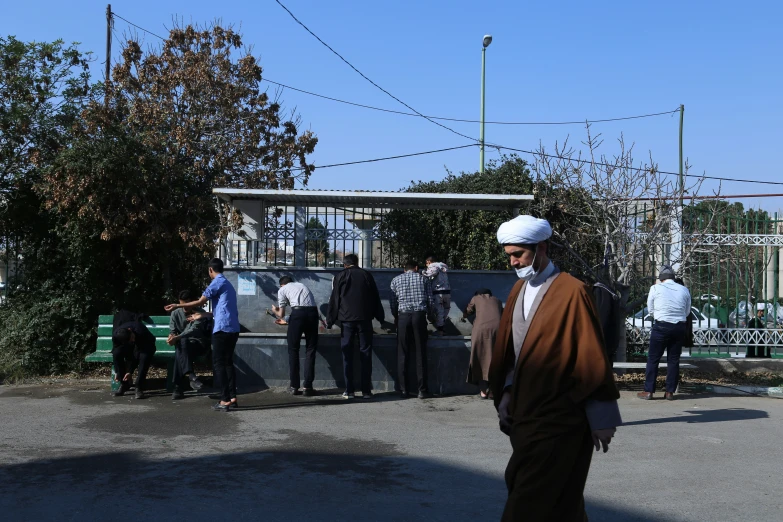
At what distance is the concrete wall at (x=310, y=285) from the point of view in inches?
444

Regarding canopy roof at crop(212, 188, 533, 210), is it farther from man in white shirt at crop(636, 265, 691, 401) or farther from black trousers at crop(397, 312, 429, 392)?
man in white shirt at crop(636, 265, 691, 401)

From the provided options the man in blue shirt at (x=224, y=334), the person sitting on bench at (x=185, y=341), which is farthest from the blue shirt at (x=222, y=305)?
the person sitting on bench at (x=185, y=341)

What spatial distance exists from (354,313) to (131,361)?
3.00 metres

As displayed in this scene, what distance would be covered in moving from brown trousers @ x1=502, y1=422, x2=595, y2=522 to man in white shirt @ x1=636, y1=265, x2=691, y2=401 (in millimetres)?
7003

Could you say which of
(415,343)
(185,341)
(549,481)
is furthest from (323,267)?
(549,481)

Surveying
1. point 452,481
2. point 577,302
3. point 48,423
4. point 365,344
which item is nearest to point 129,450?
point 48,423

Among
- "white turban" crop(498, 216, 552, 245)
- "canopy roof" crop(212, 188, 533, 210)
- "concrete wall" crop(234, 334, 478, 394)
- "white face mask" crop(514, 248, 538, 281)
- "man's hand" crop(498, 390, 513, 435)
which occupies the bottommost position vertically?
"concrete wall" crop(234, 334, 478, 394)

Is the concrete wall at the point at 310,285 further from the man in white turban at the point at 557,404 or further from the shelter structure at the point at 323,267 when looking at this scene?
the man in white turban at the point at 557,404

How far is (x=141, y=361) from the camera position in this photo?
10.1 m

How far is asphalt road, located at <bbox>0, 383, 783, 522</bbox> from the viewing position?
5434 millimetres

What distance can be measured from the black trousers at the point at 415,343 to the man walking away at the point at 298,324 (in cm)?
113

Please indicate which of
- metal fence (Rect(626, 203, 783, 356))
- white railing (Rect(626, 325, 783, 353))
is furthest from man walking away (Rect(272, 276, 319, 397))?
white railing (Rect(626, 325, 783, 353))

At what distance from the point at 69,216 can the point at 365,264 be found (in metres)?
4.47

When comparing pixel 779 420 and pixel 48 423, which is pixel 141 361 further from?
pixel 779 420
